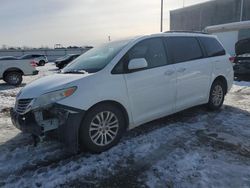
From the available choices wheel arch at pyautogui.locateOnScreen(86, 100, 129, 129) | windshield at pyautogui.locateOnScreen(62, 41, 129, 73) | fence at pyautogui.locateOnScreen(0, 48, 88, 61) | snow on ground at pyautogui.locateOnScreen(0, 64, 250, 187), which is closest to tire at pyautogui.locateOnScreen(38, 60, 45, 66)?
fence at pyautogui.locateOnScreen(0, 48, 88, 61)

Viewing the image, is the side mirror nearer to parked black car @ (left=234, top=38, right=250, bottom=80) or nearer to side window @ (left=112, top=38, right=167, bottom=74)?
side window @ (left=112, top=38, right=167, bottom=74)

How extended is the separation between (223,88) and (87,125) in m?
3.87

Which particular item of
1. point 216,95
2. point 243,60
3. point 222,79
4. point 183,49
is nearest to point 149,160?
point 183,49

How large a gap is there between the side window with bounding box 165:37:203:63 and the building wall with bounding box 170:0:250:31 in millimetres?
31351

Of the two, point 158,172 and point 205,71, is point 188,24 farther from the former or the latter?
point 158,172

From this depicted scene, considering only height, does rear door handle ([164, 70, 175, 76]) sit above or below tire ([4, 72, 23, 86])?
above

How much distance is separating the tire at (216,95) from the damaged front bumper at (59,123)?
347 centimetres

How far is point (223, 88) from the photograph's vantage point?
20.3ft

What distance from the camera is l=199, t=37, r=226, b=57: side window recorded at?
5752 millimetres

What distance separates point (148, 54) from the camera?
4570 mm

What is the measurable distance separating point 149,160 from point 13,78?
10647 mm

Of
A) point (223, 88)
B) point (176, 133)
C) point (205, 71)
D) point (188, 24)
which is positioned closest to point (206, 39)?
point (205, 71)

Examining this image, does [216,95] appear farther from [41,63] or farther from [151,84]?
[41,63]

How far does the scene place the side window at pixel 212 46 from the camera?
5.75 m
